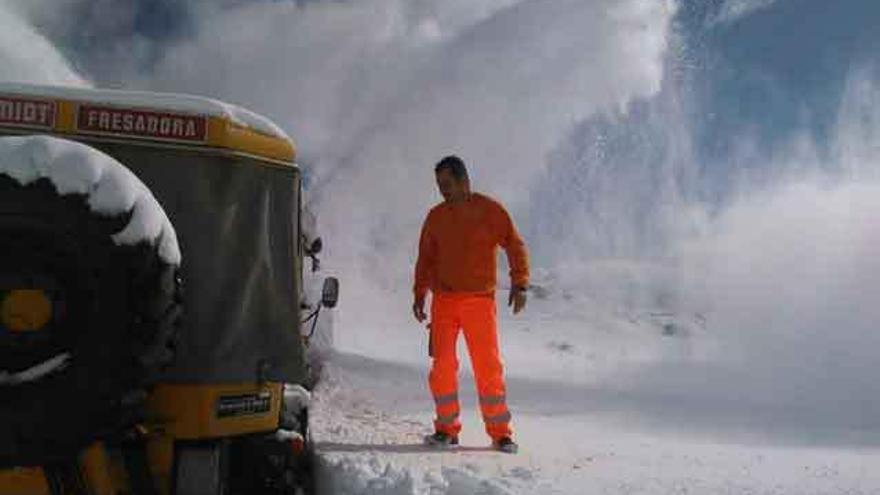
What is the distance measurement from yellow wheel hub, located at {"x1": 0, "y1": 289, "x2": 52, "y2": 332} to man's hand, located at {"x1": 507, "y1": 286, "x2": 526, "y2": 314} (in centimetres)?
334

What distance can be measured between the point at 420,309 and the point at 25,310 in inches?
129

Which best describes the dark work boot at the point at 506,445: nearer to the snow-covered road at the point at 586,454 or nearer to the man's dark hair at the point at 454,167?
the snow-covered road at the point at 586,454

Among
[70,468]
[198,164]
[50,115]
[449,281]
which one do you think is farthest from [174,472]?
[449,281]

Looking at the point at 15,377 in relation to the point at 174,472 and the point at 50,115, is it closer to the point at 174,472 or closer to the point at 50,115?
the point at 174,472

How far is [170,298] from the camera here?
3035 mm

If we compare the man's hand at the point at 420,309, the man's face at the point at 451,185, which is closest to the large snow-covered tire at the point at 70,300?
the man's face at the point at 451,185

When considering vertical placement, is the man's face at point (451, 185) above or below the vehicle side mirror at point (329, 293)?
above

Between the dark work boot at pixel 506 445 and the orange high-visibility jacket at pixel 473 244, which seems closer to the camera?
the dark work boot at pixel 506 445

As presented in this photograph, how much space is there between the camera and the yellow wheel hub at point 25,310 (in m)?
2.92

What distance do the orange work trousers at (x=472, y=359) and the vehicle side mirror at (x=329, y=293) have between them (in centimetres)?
85

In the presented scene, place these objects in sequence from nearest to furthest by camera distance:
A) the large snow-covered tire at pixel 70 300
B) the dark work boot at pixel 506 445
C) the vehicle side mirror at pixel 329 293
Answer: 1. the large snow-covered tire at pixel 70 300
2. the vehicle side mirror at pixel 329 293
3. the dark work boot at pixel 506 445

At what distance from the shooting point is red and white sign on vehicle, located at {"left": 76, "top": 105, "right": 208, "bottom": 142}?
360cm

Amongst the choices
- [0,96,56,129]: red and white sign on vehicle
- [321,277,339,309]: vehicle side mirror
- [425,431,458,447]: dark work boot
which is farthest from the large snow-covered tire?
[425,431,458,447]: dark work boot

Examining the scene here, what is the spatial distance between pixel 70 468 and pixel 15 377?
16.8 inches
